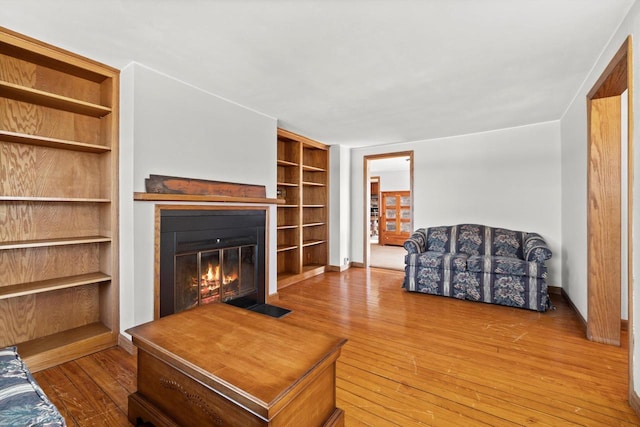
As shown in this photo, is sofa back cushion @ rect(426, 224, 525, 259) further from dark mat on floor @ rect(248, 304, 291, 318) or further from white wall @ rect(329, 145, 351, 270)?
dark mat on floor @ rect(248, 304, 291, 318)

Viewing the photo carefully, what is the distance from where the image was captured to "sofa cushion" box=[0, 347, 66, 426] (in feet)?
3.17

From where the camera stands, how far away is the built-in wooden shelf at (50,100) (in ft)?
6.45

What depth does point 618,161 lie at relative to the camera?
93.8 inches

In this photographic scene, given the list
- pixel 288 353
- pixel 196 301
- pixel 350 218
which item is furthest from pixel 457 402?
pixel 350 218

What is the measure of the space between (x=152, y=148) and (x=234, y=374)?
2.08m

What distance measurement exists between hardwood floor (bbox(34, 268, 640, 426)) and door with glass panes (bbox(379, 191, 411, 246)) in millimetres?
5969

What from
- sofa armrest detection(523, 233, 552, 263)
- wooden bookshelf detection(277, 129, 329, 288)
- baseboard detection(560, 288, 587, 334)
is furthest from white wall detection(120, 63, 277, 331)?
baseboard detection(560, 288, 587, 334)

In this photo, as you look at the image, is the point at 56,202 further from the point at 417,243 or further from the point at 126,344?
the point at 417,243

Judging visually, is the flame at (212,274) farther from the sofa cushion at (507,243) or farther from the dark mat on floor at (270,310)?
the sofa cushion at (507,243)

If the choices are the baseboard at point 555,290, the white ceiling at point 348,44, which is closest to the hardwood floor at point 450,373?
the baseboard at point 555,290

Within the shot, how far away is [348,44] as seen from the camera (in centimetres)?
206

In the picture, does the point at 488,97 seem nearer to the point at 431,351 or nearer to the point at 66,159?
the point at 431,351

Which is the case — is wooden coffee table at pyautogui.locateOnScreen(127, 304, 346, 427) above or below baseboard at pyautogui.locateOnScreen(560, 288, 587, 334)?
above

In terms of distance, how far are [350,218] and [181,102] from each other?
3.79m
